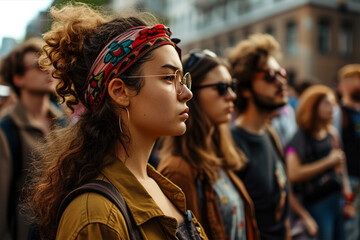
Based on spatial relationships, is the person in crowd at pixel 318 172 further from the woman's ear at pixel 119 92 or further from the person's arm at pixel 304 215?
the woman's ear at pixel 119 92

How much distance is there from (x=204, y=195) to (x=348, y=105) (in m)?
4.52

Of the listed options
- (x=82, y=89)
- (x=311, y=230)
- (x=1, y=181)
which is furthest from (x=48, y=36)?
(x=311, y=230)

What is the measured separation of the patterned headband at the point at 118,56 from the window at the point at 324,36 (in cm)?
3074

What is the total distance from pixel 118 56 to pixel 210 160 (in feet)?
4.47

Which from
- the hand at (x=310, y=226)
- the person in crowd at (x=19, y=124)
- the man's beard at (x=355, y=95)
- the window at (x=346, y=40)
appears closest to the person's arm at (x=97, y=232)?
the person in crowd at (x=19, y=124)

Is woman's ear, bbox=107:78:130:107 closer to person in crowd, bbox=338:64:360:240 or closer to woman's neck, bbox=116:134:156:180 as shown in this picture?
woman's neck, bbox=116:134:156:180

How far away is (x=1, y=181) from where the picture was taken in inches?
136

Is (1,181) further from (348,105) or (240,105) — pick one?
(348,105)

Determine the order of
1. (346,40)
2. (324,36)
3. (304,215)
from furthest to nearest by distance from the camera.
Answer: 1. (346,40)
2. (324,36)
3. (304,215)

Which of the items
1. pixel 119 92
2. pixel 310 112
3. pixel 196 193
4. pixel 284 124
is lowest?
pixel 284 124

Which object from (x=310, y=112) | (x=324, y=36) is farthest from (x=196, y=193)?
(x=324, y=36)

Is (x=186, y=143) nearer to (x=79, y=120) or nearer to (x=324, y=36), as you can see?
(x=79, y=120)

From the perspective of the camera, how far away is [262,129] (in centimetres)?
397

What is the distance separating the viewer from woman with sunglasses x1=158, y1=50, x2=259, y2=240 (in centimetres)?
276
